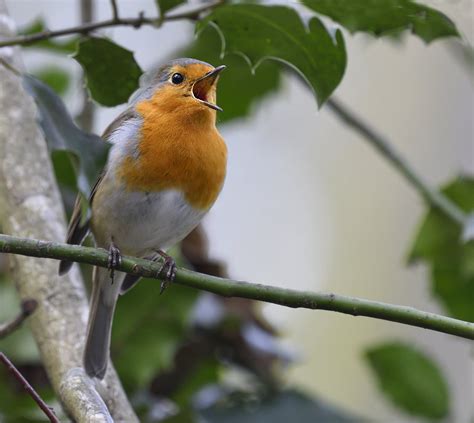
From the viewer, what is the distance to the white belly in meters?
2.28

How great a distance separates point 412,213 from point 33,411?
4.47m

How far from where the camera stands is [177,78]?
254 centimetres

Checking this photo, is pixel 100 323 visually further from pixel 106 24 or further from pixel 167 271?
pixel 106 24

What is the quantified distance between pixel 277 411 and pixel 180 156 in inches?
34.8

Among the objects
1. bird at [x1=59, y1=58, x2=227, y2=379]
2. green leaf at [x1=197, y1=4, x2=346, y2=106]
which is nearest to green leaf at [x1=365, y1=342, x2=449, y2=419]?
bird at [x1=59, y1=58, x2=227, y2=379]

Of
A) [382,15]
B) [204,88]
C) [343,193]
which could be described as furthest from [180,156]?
A: [343,193]

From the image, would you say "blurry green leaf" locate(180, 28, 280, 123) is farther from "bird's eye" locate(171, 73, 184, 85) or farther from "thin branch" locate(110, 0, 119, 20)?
"thin branch" locate(110, 0, 119, 20)

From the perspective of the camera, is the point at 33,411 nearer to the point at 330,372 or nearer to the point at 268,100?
the point at 268,100

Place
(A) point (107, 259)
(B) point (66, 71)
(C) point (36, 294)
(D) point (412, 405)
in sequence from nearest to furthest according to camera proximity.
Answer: (A) point (107, 259) → (C) point (36, 294) → (D) point (412, 405) → (B) point (66, 71)

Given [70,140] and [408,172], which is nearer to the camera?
[70,140]

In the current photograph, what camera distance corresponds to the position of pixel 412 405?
2846 mm

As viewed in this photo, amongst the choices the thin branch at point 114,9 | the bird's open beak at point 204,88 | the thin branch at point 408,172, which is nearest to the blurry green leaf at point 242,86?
the thin branch at point 408,172

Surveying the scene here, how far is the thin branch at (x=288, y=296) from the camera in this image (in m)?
1.38

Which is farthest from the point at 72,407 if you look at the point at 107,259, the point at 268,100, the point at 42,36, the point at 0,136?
the point at 268,100
